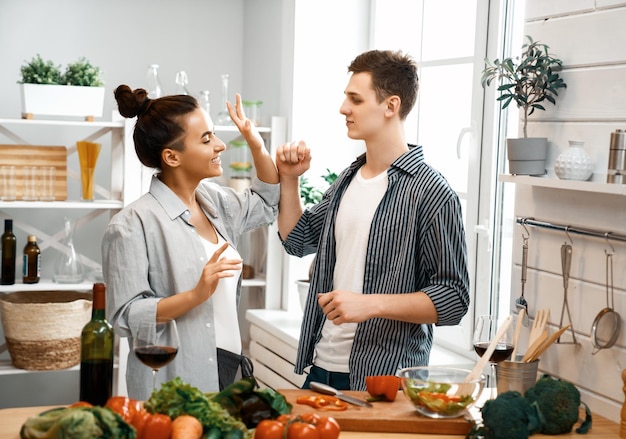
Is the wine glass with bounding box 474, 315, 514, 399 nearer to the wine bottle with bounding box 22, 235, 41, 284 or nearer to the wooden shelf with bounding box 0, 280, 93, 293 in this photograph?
the wooden shelf with bounding box 0, 280, 93, 293

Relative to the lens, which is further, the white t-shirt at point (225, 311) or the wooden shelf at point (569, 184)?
the white t-shirt at point (225, 311)

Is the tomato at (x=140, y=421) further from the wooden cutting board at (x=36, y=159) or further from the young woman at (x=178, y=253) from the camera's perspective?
the wooden cutting board at (x=36, y=159)

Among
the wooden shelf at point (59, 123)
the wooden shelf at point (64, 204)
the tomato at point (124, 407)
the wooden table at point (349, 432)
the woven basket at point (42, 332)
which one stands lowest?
the woven basket at point (42, 332)

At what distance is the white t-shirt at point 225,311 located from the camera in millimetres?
2539

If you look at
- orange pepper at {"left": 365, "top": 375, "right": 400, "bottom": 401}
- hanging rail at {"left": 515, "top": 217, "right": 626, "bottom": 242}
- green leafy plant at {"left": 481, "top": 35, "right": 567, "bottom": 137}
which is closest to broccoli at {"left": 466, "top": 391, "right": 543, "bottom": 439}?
orange pepper at {"left": 365, "top": 375, "right": 400, "bottom": 401}

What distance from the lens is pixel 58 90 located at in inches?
159

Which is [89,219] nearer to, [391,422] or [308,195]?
[308,195]

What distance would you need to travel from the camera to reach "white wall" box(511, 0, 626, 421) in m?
2.32

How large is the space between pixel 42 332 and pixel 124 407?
231 cm

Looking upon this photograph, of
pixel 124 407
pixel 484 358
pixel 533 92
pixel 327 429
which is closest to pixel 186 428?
pixel 124 407

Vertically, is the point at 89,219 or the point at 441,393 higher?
the point at 89,219

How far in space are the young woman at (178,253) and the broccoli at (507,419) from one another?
797 mm

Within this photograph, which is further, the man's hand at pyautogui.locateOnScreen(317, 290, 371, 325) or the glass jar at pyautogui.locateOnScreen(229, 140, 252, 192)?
the glass jar at pyautogui.locateOnScreen(229, 140, 252, 192)

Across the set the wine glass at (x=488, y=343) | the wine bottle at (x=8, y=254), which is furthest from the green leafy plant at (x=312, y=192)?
the wine glass at (x=488, y=343)
